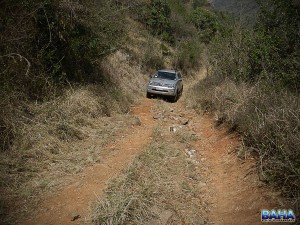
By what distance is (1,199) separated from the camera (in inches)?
193

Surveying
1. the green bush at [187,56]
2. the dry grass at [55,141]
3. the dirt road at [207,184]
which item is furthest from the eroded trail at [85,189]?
the green bush at [187,56]

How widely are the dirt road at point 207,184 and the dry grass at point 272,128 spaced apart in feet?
1.08

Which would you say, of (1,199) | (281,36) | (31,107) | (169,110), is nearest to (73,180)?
(1,199)

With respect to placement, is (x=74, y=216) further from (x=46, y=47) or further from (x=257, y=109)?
(x=46, y=47)

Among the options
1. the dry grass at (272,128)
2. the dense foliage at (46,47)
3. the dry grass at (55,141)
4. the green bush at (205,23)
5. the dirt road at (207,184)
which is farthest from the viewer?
the green bush at (205,23)

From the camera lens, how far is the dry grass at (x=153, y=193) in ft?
15.3

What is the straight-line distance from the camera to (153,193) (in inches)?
210

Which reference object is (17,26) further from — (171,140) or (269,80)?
(269,80)

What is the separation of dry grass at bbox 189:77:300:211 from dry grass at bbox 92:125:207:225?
1.51 meters

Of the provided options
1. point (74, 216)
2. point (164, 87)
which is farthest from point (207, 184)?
point (164, 87)

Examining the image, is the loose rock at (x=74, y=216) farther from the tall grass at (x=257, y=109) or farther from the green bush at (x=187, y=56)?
the green bush at (x=187, y=56)

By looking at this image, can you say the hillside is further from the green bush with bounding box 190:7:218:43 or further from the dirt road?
the green bush with bounding box 190:7:218:43

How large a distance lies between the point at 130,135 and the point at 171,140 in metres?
1.28

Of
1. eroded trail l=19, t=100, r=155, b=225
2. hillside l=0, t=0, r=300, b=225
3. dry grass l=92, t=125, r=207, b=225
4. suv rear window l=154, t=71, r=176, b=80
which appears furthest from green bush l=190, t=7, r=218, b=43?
dry grass l=92, t=125, r=207, b=225
